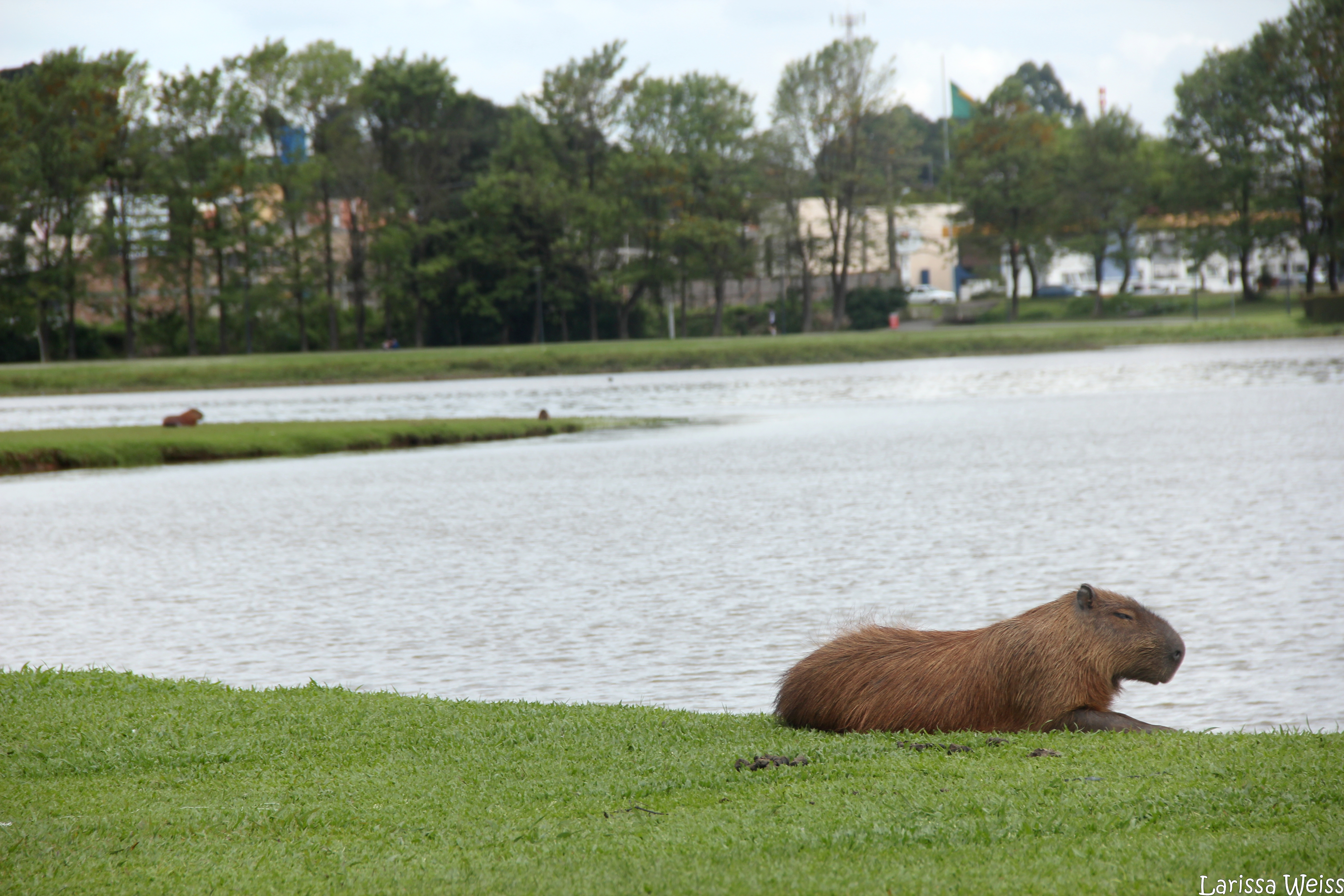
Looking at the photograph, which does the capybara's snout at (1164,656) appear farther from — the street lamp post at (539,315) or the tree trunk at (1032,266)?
the tree trunk at (1032,266)

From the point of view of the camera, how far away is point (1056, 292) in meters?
102

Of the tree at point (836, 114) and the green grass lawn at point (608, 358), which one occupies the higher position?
the tree at point (836, 114)

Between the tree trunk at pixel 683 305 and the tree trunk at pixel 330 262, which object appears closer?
A: the tree trunk at pixel 330 262

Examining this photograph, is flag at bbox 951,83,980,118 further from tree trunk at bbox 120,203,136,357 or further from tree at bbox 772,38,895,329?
tree trunk at bbox 120,203,136,357

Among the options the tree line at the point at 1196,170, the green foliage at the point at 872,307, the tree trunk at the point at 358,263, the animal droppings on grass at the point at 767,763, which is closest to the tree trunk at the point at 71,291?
the tree trunk at the point at 358,263

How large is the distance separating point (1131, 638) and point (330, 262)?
260 ft

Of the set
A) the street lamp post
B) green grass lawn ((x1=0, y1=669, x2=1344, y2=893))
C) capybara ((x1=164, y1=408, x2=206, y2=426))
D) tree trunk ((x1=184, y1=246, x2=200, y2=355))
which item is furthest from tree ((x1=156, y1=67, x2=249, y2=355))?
green grass lawn ((x1=0, y1=669, x2=1344, y2=893))

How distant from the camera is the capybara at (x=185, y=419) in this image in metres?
30.3

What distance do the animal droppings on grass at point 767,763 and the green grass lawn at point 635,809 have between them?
5cm

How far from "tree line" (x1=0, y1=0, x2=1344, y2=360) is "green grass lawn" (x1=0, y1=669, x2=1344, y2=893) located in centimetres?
7545

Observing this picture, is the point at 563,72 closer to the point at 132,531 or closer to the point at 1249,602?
the point at 132,531

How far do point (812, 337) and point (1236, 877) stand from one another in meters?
66.9

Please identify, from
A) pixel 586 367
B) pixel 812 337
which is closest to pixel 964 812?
pixel 586 367

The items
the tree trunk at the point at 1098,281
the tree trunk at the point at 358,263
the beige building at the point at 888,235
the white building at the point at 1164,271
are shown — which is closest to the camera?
the tree trunk at the point at 358,263
